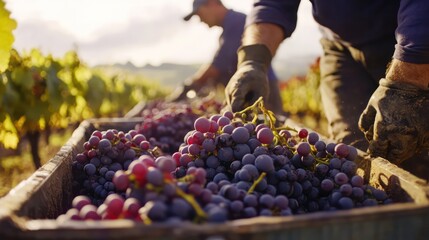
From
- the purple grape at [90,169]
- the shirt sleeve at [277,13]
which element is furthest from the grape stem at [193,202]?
the shirt sleeve at [277,13]

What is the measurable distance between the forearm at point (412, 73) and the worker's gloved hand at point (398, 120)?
39 millimetres

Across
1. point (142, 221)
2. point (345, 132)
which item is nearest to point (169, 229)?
point (142, 221)

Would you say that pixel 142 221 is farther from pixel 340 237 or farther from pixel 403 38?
pixel 403 38

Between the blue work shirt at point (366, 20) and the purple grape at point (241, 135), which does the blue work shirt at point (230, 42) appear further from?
the purple grape at point (241, 135)

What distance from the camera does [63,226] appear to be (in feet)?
2.93

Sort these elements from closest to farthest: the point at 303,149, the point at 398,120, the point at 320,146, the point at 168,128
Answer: the point at 303,149, the point at 320,146, the point at 398,120, the point at 168,128

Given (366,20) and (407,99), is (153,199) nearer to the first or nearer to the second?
(407,99)

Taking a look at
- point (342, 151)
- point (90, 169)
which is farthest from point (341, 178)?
point (90, 169)

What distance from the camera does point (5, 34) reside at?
87.8 inches

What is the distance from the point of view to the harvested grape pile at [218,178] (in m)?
1.01

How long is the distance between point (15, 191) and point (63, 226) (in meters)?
0.37

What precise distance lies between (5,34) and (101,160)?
1038mm

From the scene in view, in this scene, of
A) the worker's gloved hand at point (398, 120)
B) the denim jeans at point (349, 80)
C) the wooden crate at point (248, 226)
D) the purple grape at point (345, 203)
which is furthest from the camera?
the denim jeans at point (349, 80)

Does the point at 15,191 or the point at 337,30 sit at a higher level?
the point at 337,30
